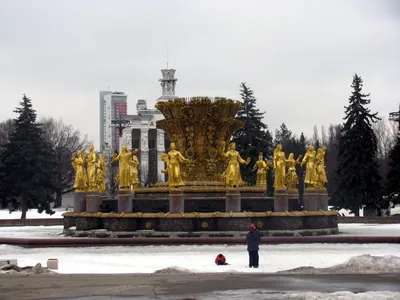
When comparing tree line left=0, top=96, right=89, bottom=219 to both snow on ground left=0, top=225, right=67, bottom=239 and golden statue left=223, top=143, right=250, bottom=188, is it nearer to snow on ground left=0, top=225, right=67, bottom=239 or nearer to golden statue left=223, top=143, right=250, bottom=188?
snow on ground left=0, top=225, right=67, bottom=239

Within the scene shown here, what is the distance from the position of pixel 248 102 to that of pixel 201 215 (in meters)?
35.3

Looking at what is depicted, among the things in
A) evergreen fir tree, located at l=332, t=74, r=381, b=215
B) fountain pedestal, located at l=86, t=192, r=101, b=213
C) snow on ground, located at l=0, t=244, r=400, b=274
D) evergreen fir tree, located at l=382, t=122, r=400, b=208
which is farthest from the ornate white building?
snow on ground, located at l=0, t=244, r=400, b=274

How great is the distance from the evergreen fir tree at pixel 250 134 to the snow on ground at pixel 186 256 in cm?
3462

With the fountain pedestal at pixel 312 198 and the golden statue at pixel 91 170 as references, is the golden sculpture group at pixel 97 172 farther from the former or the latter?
the fountain pedestal at pixel 312 198

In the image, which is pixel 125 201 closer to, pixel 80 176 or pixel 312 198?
pixel 80 176

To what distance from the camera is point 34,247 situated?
80.3 ft

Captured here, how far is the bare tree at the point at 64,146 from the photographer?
7500 centimetres

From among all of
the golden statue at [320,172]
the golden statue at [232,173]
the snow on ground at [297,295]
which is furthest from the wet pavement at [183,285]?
the golden statue at [320,172]

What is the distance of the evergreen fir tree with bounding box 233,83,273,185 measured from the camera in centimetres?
5900

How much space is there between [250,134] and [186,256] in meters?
39.1

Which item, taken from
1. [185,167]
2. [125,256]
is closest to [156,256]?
[125,256]

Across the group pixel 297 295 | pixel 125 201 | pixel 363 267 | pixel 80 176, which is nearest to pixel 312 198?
pixel 125 201

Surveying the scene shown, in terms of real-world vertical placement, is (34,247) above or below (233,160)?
below

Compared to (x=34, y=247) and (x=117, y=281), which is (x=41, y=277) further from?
(x=34, y=247)
